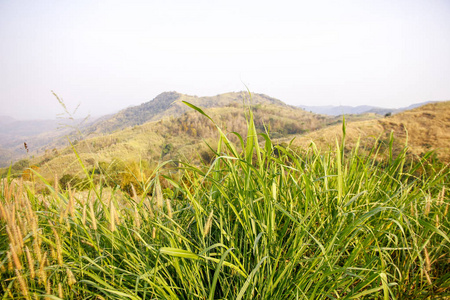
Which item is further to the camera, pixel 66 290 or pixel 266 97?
pixel 266 97

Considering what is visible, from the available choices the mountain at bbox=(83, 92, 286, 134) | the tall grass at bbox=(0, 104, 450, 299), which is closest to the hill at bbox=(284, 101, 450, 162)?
the tall grass at bbox=(0, 104, 450, 299)

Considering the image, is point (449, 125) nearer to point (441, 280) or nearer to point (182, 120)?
point (441, 280)

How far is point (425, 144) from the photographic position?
11.9m

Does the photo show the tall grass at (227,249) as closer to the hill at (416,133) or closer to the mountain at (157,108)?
the hill at (416,133)

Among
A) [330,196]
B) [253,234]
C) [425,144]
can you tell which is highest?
[330,196]

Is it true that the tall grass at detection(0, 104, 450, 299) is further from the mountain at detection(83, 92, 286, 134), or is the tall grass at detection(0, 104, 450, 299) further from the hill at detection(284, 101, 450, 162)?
the mountain at detection(83, 92, 286, 134)

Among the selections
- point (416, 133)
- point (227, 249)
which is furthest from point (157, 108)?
point (227, 249)

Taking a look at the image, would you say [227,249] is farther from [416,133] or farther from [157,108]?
[157,108]

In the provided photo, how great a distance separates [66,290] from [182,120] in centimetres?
6677

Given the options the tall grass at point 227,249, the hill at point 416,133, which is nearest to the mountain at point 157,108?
the hill at point 416,133

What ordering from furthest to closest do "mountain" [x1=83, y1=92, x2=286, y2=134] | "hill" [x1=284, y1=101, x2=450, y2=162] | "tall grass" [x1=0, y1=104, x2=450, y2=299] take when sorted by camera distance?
1. "mountain" [x1=83, y1=92, x2=286, y2=134]
2. "hill" [x1=284, y1=101, x2=450, y2=162]
3. "tall grass" [x1=0, y1=104, x2=450, y2=299]

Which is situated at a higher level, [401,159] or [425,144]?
[401,159]

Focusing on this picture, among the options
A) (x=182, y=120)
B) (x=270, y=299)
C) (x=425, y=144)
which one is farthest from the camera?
(x=182, y=120)

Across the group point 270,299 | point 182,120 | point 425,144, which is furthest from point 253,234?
point 182,120
